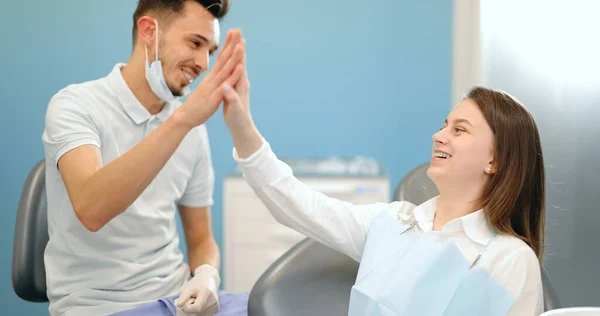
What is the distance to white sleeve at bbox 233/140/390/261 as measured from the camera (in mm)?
1420

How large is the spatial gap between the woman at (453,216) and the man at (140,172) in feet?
0.66

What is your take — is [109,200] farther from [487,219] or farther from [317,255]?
[487,219]

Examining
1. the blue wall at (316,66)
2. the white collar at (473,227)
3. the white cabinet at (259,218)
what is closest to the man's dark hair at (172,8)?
the white collar at (473,227)

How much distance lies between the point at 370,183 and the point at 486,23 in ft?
3.00

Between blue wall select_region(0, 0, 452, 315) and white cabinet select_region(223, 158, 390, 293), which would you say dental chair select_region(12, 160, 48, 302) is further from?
blue wall select_region(0, 0, 452, 315)

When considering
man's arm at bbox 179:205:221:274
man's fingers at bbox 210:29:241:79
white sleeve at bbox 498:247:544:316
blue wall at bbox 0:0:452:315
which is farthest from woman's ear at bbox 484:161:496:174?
blue wall at bbox 0:0:452:315

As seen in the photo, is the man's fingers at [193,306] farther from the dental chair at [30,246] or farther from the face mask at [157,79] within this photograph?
the face mask at [157,79]

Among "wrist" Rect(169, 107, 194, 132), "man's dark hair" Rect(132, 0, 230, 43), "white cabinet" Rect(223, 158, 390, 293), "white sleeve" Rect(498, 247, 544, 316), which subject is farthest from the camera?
"white cabinet" Rect(223, 158, 390, 293)

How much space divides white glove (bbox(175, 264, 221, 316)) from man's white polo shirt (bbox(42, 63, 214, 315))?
13 centimetres

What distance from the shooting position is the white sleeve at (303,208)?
1.42 meters

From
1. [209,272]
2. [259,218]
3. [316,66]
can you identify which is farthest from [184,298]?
[316,66]

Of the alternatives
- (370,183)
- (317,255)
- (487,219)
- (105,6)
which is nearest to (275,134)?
(370,183)

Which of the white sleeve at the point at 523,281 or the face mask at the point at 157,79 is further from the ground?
the face mask at the point at 157,79

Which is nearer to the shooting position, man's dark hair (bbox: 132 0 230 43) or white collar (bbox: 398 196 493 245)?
white collar (bbox: 398 196 493 245)
